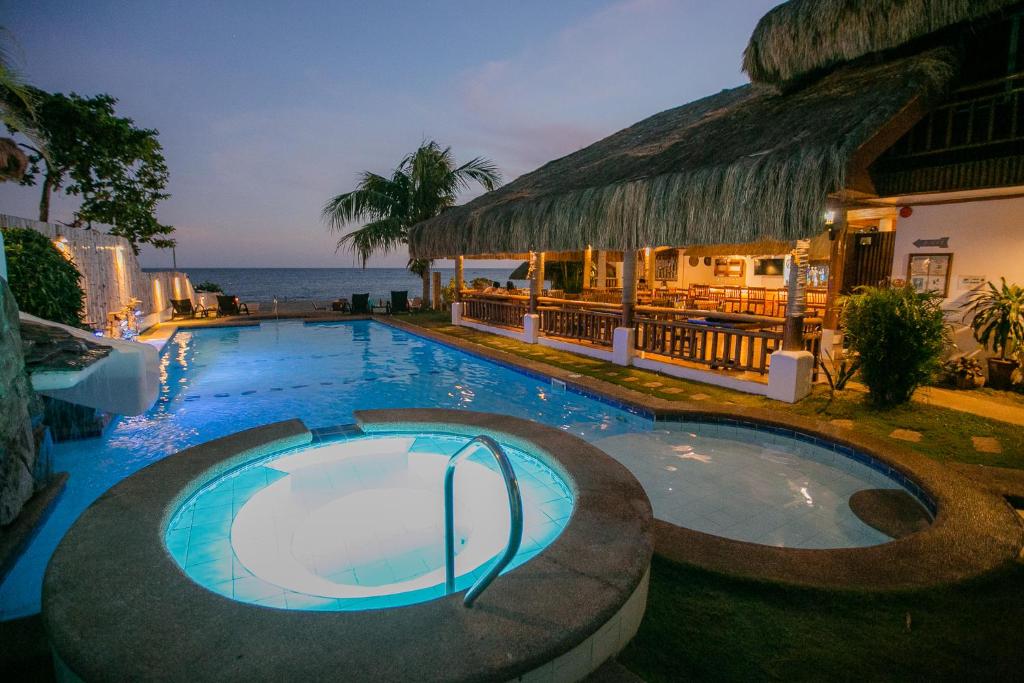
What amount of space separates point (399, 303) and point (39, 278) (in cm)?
1261

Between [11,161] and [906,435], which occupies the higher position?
[11,161]

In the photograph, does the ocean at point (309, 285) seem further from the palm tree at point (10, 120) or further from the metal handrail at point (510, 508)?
the metal handrail at point (510, 508)

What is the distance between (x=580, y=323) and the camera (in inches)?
420

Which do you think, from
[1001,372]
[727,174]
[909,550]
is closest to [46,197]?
[727,174]

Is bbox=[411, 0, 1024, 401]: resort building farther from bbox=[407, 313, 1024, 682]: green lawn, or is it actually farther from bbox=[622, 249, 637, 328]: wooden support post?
bbox=[407, 313, 1024, 682]: green lawn

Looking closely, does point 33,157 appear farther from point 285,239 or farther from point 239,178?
point 285,239

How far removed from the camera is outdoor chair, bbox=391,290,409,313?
62.0 feet

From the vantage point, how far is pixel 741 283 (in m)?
16.4

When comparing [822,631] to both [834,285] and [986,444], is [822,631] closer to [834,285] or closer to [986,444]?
[986,444]

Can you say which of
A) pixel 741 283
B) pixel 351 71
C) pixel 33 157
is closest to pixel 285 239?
pixel 351 71

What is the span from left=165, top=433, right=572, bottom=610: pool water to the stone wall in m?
6.44

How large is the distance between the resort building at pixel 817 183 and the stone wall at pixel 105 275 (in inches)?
351

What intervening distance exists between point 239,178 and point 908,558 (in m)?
46.7

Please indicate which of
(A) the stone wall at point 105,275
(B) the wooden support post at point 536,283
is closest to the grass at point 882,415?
(B) the wooden support post at point 536,283
